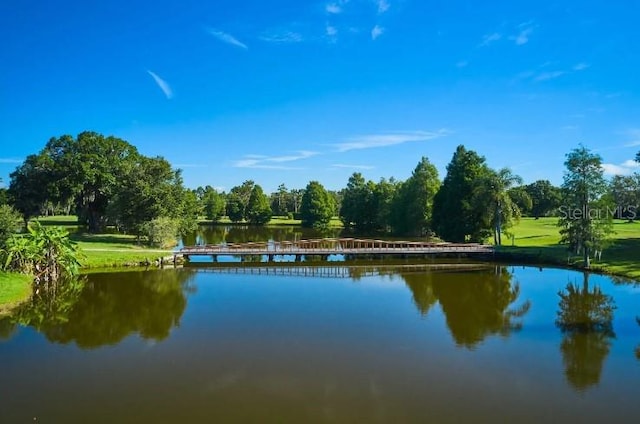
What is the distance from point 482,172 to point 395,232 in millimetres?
24462

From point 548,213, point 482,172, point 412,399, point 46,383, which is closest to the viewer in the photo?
point 412,399

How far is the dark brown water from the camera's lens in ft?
41.7

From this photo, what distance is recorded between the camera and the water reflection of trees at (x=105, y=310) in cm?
2023

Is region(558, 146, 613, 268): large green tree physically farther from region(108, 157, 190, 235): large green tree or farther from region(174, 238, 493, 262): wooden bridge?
region(108, 157, 190, 235): large green tree

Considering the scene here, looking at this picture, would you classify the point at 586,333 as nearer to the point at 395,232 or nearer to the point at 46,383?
the point at 46,383

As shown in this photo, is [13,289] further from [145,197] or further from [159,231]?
[145,197]

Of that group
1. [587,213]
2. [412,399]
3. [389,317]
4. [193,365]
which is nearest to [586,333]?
[389,317]

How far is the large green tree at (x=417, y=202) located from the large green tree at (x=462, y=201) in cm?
735

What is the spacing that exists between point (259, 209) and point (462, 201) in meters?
64.2

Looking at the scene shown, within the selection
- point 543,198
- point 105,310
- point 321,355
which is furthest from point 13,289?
point 543,198

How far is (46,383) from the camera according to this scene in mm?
14422

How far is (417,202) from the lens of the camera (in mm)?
68125

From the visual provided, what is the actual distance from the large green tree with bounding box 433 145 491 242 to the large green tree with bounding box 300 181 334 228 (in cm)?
4278

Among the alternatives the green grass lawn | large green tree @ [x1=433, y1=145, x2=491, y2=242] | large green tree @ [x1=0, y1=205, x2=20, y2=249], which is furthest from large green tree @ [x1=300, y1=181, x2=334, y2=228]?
large green tree @ [x1=0, y1=205, x2=20, y2=249]
